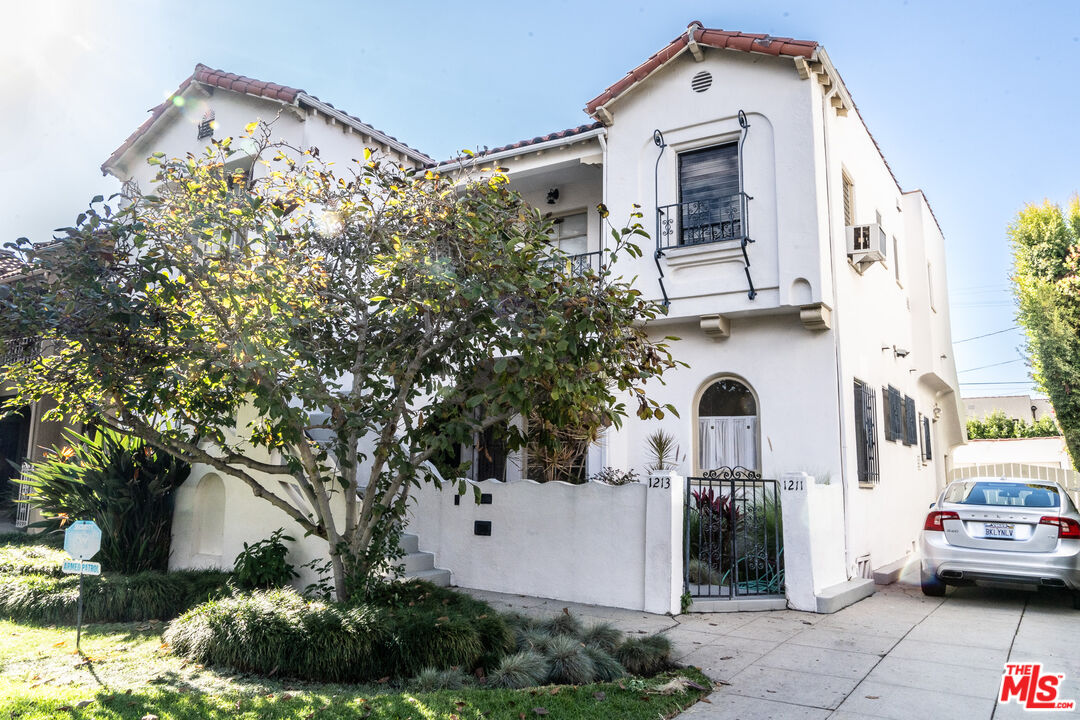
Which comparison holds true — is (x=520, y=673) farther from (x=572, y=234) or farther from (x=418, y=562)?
(x=572, y=234)

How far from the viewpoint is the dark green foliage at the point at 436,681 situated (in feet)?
18.1

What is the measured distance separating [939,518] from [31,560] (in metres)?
11.2

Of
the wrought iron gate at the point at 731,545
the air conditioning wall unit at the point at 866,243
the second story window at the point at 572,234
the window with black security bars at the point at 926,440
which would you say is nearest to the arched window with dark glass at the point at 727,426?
the wrought iron gate at the point at 731,545

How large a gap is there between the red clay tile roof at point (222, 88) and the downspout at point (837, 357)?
28.1ft

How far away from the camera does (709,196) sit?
11.7 m

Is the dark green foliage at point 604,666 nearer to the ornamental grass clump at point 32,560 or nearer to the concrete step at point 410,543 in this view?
the concrete step at point 410,543

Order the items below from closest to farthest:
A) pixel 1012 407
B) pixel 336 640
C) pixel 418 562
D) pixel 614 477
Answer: pixel 336 640
pixel 418 562
pixel 614 477
pixel 1012 407

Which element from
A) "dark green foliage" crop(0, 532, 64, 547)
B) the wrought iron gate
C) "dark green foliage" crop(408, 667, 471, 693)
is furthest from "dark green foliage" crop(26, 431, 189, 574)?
the wrought iron gate

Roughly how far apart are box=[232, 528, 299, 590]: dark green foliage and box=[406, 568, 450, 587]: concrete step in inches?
58.0

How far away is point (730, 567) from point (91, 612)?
7.04 m

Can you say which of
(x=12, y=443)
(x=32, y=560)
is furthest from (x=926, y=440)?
(x=12, y=443)

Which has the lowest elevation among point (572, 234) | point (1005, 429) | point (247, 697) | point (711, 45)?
point (247, 697)

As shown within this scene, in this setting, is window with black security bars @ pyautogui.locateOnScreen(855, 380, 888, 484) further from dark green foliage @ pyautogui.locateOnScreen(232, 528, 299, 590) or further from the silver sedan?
dark green foliage @ pyautogui.locateOnScreen(232, 528, 299, 590)

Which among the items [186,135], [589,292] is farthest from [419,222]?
[186,135]
